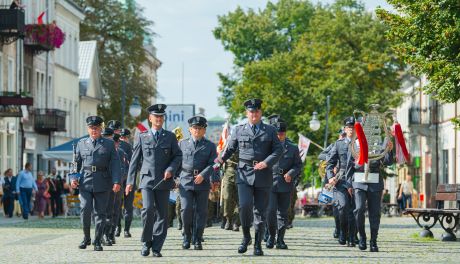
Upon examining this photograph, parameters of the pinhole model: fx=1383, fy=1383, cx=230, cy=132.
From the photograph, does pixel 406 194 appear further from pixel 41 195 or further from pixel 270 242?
pixel 270 242

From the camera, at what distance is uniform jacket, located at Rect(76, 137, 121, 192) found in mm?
20531

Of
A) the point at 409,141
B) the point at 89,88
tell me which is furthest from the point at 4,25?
the point at 409,141

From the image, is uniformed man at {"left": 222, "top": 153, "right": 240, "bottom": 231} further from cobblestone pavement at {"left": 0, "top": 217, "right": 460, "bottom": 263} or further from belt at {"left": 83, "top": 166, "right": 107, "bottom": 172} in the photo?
belt at {"left": 83, "top": 166, "right": 107, "bottom": 172}

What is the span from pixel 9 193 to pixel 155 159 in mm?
27551

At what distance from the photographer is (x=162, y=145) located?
19.4 m

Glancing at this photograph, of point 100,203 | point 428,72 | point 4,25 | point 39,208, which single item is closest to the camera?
point 100,203

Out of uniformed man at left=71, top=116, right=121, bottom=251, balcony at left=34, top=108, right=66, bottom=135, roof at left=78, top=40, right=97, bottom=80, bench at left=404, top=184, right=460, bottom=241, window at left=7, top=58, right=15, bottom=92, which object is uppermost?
roof at left=78, top=40, right=97, bottom=80

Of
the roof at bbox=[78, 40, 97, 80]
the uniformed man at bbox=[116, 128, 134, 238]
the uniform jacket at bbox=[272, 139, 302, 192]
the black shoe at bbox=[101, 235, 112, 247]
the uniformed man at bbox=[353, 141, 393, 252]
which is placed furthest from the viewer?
the roof at bbox=[78, 40, 97, 80]

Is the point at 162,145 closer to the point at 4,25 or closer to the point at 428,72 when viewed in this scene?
the point at 428,72

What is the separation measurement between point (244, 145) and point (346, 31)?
58.2 metres

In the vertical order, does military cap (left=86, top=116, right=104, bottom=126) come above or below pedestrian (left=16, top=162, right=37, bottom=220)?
above

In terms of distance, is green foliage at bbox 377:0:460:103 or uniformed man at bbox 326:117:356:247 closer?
uniformed man at bbox 326:117:356:247

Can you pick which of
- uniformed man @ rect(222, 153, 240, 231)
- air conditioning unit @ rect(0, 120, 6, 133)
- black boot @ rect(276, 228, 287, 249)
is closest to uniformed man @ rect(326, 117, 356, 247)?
black boot @ rect(276, 228, 287, 249)

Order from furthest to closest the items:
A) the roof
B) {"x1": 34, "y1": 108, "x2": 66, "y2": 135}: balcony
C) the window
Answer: the roof
{"x1": 34, "y1": 108, "x2": 66, "y2": 135}: balcony
the window
